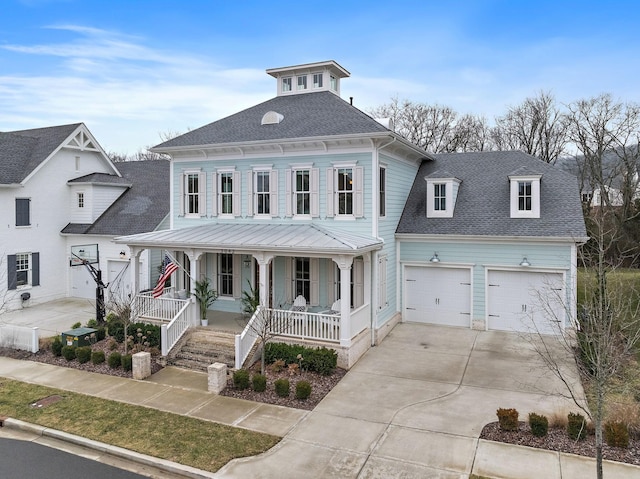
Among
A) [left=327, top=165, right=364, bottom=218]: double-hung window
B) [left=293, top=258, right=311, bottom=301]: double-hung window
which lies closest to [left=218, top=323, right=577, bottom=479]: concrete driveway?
[left=293, top=258, right=311, bottom=301]: double-hung window

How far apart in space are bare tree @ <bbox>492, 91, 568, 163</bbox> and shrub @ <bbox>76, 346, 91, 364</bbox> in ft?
125

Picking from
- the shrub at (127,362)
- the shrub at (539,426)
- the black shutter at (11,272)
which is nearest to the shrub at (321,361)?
the shrub at (127,362)

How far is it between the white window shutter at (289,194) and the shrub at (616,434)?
11.1m

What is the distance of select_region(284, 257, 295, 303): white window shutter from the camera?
16.9 meters

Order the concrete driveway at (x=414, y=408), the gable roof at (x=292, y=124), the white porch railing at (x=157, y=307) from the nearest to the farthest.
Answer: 1. the concrete driveway at (x=414, y=408)
2. the gable roof at (x=292, y=124)
3. the white porch railing at (x=157, y=307)

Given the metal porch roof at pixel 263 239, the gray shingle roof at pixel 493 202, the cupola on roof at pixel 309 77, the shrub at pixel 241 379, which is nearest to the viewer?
the shrub at pixel 241 379

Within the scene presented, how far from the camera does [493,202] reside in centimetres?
1769

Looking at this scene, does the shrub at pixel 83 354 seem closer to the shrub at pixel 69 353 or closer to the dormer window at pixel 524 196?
the shrub at pixel 69 353

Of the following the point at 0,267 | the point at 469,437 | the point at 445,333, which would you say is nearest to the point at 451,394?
the point at 469,437

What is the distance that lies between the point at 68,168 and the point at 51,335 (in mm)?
10404

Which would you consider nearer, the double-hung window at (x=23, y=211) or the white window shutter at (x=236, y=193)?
the white window shutter at (x=236, y=193)

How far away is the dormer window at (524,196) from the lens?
54.5ft

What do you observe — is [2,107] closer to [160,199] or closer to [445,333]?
[160,199]

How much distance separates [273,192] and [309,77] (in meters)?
6.42
